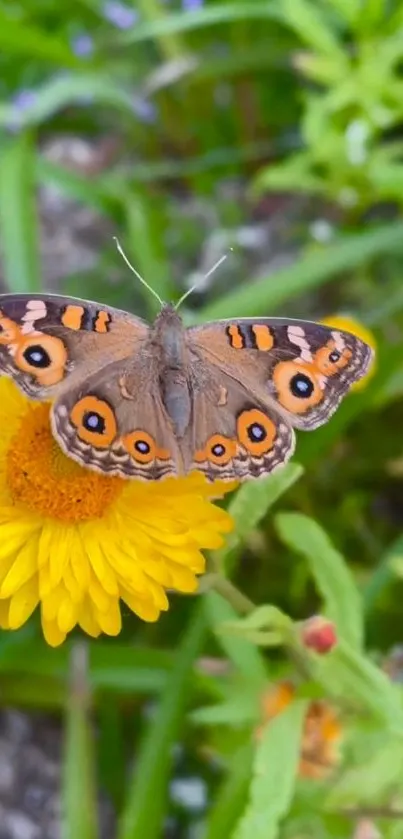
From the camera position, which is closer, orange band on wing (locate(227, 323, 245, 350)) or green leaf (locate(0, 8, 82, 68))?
orange band on wing (locate(227, 323, 245, 350))

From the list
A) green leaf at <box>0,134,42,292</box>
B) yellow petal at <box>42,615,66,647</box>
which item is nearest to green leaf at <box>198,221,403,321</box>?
green leaf at <box>0,134,42,292</box>

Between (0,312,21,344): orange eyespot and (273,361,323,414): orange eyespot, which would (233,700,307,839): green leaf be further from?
(0,312,21,344): orange eyespot

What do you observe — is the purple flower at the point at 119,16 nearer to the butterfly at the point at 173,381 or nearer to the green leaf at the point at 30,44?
the green leaf at the point at 30,44

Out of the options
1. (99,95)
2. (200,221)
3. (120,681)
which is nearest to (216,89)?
(200,221)

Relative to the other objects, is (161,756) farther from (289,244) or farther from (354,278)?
(289,244)

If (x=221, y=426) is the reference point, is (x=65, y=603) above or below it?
below

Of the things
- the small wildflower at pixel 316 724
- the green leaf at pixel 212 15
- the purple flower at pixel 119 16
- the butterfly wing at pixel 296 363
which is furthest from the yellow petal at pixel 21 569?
the purple flower at pixel 119 16
